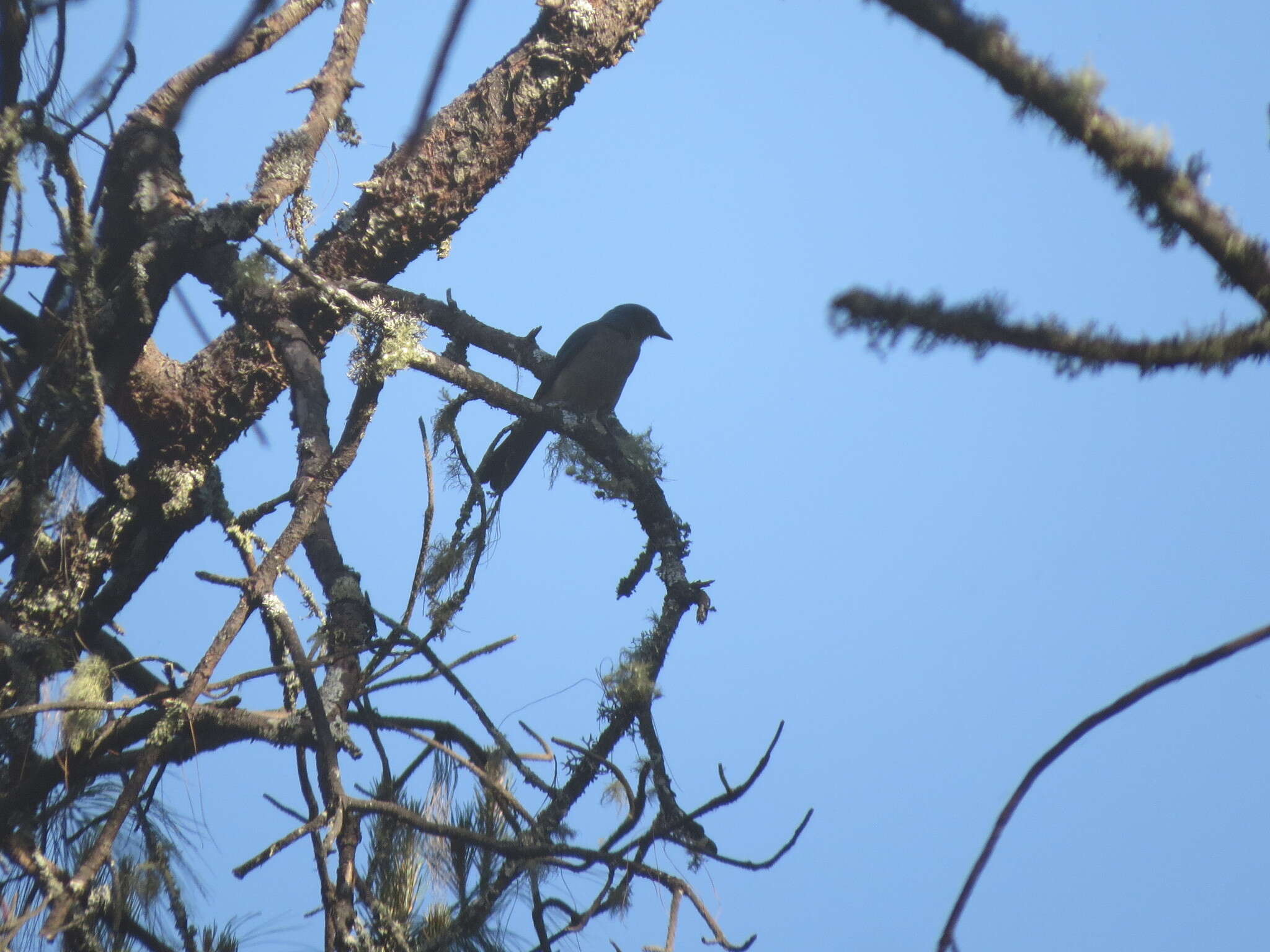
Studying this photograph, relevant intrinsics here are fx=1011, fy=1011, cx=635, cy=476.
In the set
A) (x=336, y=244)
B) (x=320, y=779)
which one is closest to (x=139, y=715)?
(x=320, y=779)

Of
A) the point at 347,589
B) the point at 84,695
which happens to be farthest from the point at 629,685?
the point at 84,695

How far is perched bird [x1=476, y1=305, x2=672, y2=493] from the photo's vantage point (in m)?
5.30

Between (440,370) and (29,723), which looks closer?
(29,723)

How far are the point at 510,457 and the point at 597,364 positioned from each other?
1.09 metres

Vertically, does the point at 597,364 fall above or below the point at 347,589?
above

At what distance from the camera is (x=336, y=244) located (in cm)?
342

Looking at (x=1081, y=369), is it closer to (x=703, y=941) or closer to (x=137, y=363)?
(x=703, y=941)

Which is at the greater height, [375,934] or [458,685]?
[458,685]

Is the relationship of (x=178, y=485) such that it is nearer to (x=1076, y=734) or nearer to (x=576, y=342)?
(x=1076, y=734)

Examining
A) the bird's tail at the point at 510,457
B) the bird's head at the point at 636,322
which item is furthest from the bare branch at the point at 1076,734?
the bird's head at the point at 636,322

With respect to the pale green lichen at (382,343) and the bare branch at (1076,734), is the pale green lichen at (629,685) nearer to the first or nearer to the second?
the pale green lichen at (382,343)

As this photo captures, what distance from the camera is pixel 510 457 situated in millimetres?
5180

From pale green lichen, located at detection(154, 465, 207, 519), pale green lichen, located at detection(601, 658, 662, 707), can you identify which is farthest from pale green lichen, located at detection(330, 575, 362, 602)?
pale green lichen, located at detection(601, 658, 662, 707)

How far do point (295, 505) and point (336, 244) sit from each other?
130 centimetres
